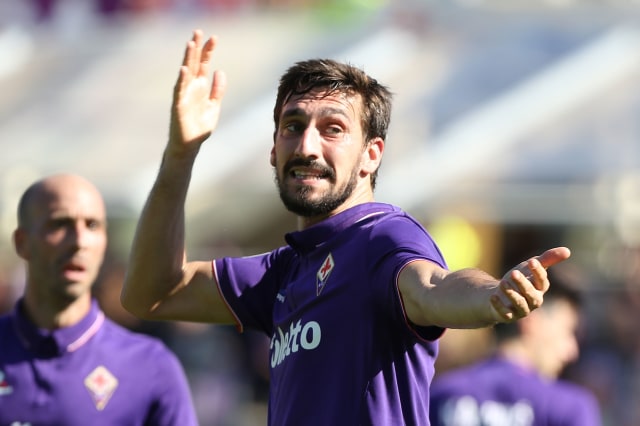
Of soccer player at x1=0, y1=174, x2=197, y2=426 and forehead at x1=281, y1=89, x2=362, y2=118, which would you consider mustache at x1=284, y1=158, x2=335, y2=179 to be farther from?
soccer player at x1=0, y1=174, x2=197, y2=426

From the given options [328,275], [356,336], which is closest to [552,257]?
[356,336]

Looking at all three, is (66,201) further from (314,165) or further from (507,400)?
(507,400)

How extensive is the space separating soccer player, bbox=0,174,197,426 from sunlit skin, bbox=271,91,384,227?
1533mm

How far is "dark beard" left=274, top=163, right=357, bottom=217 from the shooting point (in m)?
4.47

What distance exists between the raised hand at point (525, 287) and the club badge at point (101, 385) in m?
2.62

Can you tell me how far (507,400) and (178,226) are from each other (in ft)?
10.4

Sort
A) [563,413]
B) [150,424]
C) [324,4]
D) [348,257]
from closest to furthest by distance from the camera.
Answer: [348,257] < [150,424] < [563,413] < [324,4]

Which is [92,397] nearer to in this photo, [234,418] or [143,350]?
[143,350]

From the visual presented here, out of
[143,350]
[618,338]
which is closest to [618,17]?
[618,338]

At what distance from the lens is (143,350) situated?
19.5 ft

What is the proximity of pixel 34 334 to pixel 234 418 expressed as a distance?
18.1ft

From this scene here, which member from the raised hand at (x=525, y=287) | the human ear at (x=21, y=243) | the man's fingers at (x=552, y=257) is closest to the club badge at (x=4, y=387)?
the human ear at (x=21, y=243)

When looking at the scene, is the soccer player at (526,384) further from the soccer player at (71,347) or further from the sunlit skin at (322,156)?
the sunlit skin at (322,156)

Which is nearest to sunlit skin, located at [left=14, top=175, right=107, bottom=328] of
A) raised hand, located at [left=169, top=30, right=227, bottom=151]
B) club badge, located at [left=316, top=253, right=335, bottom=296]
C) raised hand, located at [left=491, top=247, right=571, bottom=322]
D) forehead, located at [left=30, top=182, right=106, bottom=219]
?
forehead, located at [left=30, top=182, right=106, bottom=219]
